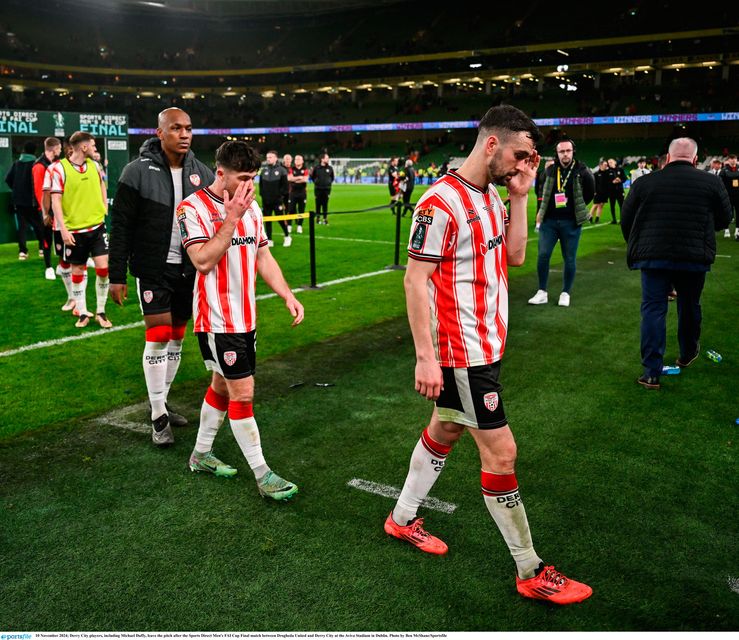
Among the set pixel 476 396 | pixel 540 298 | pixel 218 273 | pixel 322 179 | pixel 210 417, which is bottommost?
pixel 540 298

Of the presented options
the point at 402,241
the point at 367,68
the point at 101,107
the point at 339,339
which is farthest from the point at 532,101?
the point at 339,339

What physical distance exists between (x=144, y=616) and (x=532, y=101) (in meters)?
56.8

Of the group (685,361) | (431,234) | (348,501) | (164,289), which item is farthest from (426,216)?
(685,361)

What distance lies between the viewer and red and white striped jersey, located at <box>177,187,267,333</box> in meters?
3.73

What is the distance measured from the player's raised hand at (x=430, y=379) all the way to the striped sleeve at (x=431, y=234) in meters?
0.45

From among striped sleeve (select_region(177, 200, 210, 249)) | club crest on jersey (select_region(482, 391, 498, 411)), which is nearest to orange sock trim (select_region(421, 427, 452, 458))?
club crest on jersey (select_region(482, 391, 498, 411))

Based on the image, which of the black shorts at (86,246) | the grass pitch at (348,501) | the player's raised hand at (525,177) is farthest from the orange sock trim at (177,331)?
the black shorts at (86,246)

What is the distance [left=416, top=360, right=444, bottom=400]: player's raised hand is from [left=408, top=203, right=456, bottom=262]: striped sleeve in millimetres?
449

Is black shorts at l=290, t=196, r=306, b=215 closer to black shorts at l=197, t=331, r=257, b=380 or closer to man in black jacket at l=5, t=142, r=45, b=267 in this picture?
man in black jacket at l=5, t=142, r=45, b=267

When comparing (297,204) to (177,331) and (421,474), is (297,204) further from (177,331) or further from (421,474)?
(421,474)

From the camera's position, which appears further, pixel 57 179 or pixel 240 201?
pixel 57 179

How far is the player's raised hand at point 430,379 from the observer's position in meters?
2.82

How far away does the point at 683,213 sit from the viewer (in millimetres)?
5695

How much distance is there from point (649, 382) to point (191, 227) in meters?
4.25
